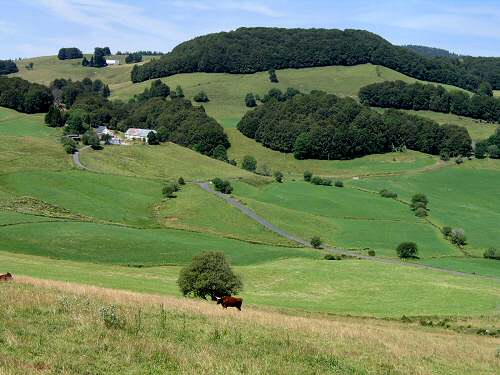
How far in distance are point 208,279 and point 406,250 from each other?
5463cm

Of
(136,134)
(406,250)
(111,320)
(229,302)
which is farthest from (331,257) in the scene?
(136,134)

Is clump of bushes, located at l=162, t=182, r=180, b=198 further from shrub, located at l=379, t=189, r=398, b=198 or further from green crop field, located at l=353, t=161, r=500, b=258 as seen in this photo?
green crop field, located at l=353, t=161, r=500, b=258

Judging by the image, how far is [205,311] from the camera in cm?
2569

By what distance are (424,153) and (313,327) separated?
604 ft

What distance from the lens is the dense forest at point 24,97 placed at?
187750 millimetres

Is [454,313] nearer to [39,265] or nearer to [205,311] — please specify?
[205,311]

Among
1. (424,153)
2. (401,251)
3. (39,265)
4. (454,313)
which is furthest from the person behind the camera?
(424,153)

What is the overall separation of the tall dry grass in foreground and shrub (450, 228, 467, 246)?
80.7 m

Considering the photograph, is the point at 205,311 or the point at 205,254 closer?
the point at 205,311

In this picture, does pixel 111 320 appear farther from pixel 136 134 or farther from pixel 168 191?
pixel 136 134

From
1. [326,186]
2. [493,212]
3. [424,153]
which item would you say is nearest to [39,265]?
[326,186]

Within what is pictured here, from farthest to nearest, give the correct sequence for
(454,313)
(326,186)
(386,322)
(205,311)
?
(326,186) → (454,313) → (386,322) → (205,311)

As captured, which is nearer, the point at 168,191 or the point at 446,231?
the point at 446,231

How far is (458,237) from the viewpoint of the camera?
10375 centimetres
